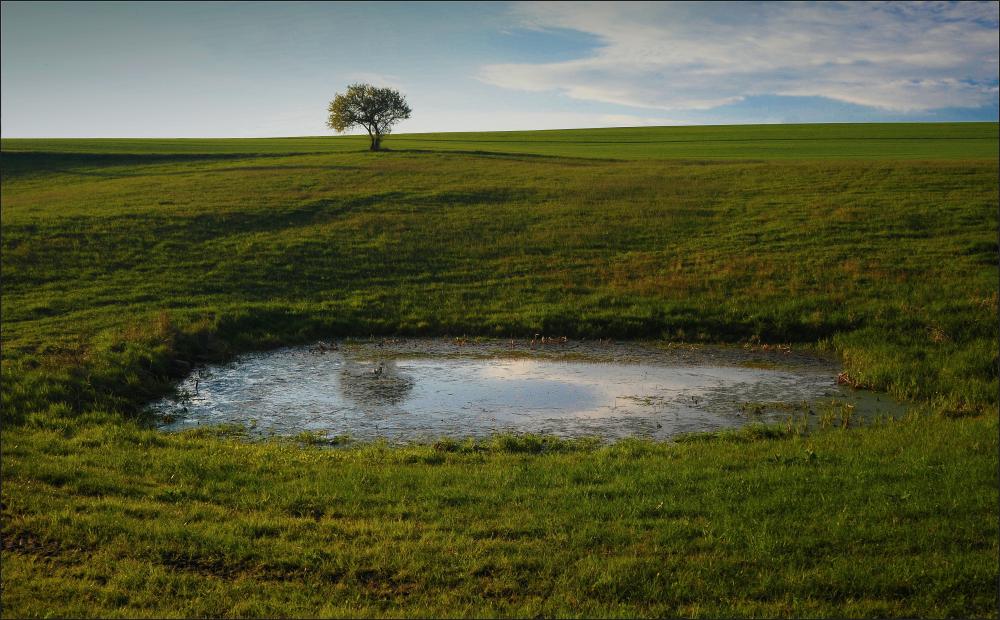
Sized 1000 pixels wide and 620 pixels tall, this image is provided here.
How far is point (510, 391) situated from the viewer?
53.5 feet

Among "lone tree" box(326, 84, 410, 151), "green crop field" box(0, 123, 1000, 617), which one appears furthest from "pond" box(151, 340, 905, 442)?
"lone tree" box(326, 84, 410, 151)

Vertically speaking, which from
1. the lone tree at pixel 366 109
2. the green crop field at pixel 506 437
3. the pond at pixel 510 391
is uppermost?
the lone tree at pixel 366 109

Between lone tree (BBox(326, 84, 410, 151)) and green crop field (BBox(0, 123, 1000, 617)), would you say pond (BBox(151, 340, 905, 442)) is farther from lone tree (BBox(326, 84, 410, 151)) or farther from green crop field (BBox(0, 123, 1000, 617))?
lone tree (BBox(326, 84, 410, 151))

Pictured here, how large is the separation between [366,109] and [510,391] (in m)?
73.3

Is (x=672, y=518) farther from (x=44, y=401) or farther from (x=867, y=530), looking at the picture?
(x=44, y=401)

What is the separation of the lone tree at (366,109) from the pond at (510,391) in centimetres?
6614

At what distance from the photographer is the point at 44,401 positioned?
47.4 ft

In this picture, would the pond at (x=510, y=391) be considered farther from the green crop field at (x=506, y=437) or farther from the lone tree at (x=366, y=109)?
the lone tree at (x=366, y=109)

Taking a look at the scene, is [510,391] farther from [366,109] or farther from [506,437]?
[366,109]

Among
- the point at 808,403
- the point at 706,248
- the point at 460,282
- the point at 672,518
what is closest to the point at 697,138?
the point at 706,248

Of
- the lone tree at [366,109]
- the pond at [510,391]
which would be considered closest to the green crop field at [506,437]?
the pond at [510,391]

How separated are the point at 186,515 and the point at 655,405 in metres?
9.06

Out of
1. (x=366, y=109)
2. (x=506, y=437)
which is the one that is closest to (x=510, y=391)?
(x=506, y=437)

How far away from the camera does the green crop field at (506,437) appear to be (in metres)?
7.81
